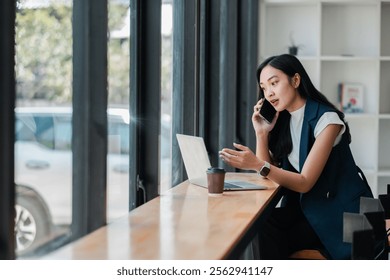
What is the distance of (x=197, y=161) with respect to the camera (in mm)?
2555

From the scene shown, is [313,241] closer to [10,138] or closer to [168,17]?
[168,17]

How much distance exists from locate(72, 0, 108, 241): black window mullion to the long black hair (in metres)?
1.07

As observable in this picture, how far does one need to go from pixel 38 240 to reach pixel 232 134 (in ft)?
8.43

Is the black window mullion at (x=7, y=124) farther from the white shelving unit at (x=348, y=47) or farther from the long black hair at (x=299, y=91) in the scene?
the white shelving unit at (x=348, y=47)

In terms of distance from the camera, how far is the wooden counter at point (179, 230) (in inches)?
56.7

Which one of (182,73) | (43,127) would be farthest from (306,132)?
(43,127)

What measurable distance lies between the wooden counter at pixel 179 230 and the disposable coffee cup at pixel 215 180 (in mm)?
38

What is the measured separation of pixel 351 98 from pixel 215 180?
2415 mm

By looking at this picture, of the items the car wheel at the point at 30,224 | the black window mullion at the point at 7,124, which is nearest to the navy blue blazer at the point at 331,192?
the car wheel at the point at 30,224

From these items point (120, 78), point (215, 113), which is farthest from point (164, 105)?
point (215, 113)

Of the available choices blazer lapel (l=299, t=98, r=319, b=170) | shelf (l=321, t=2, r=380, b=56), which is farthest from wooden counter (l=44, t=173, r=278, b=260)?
shelf (l=321, t=2, r=380, b=56)

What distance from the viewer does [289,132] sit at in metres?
2.78

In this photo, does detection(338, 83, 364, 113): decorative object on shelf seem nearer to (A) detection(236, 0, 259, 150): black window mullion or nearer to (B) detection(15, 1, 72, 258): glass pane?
(A) detection(236, 0, 259, 150): black window mullion
